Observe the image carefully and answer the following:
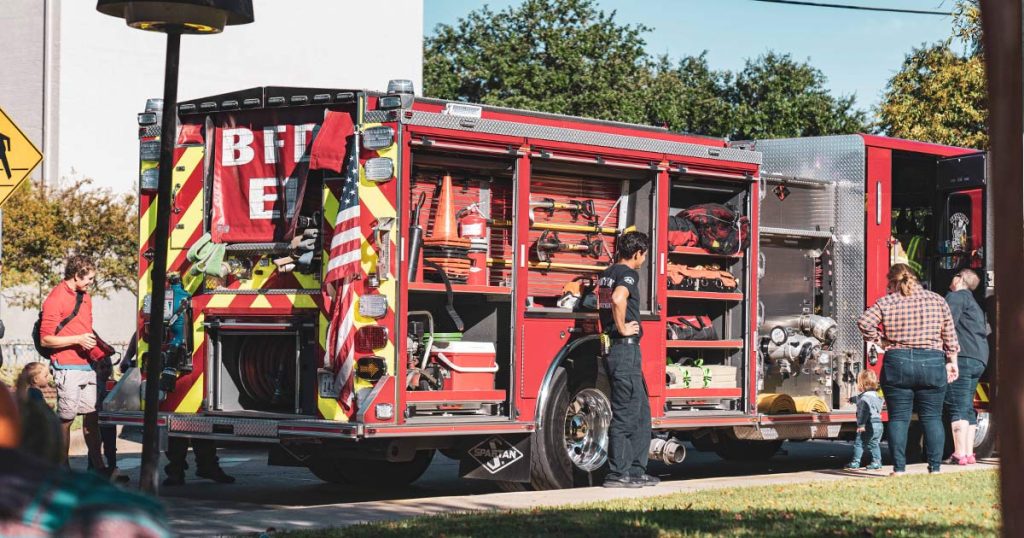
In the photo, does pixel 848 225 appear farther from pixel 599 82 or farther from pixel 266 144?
pixel 599 82

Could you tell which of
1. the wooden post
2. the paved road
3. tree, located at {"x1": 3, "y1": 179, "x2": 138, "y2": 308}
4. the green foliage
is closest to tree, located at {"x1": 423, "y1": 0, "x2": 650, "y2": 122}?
the green foliage

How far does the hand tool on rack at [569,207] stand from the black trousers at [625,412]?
1.25m

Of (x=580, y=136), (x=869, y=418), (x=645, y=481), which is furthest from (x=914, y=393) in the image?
(x=580, y=136)

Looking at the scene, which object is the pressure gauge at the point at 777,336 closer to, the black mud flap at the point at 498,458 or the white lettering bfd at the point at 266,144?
the black mud flap at the point at 498,458

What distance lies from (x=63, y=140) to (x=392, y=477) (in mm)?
23047

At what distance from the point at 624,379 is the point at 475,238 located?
1534 mm

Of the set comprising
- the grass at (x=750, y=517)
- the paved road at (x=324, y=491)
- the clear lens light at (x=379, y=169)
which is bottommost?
the paved road at (x=324, y=491)

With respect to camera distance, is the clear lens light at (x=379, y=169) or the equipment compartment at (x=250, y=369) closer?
the clear lens light at (x=379, y=169)

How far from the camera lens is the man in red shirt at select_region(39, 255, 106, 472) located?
11.4 metres

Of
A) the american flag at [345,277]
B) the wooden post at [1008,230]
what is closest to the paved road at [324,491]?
the american flag at [345,277]

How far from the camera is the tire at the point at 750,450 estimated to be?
14781mm

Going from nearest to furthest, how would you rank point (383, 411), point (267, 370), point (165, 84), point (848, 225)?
1. point (165, 84)
2. point (383, 411)
3. point (267, 370)
4. point (848, 225)

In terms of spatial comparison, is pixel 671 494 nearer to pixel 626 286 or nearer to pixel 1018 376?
pixel 626 286

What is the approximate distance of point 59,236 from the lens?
89.1 ft
